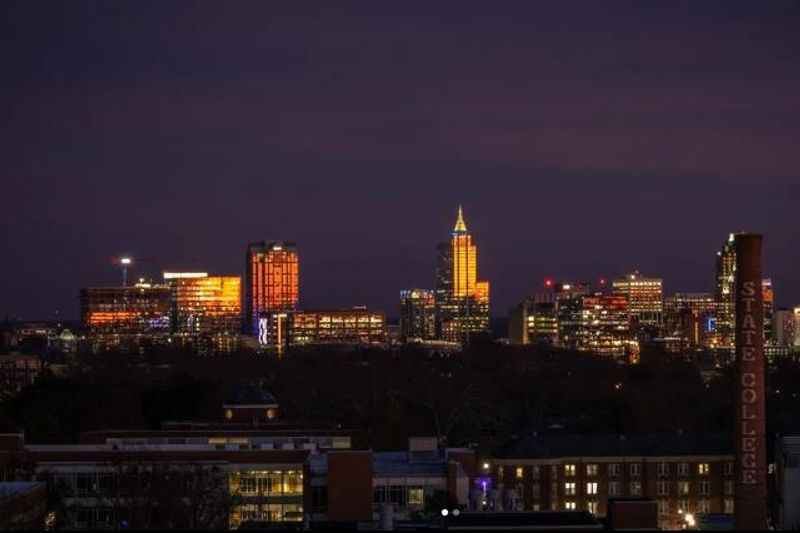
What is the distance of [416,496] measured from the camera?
54500mm

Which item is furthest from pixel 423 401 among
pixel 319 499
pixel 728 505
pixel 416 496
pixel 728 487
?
pixel 319 499

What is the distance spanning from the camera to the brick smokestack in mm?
51438

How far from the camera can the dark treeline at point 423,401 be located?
3351 inches

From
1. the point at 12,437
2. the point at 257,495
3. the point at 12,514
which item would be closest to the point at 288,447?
the point at 257,495

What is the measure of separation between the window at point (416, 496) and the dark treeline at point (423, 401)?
19168 millimetres

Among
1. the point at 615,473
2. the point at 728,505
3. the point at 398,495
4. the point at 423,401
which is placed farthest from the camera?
the point at 423,401

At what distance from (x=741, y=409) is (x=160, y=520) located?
17.5 meters

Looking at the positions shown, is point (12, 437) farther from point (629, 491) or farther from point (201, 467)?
point (629, 491)

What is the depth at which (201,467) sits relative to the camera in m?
53.8

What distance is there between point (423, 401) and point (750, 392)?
2018 inches

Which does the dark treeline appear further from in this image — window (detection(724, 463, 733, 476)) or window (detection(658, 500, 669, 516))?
window (detection(658, 500, 669, 516))

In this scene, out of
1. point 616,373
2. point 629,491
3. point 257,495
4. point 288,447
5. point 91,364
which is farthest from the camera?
point 91,364

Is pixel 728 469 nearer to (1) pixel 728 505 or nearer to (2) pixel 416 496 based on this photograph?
(1) pixel 728 505

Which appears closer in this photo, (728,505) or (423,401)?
(728,505)
